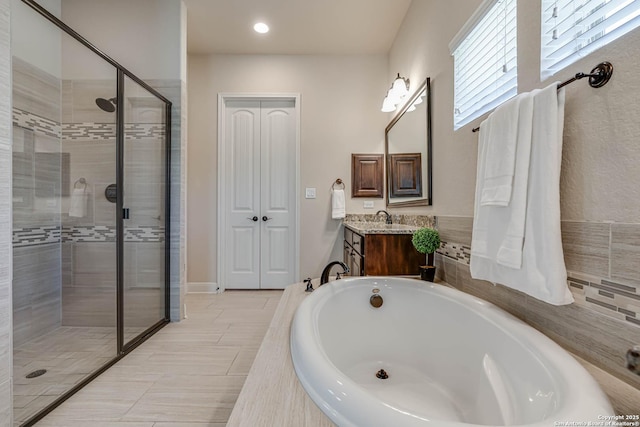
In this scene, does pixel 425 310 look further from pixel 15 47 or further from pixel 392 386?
pixel 15 47

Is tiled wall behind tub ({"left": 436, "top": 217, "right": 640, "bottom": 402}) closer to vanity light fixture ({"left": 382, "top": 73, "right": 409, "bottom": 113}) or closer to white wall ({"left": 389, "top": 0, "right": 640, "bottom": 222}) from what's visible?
white wall ({"left": 389, "top": 0, "right": 640, "bottom": 222})

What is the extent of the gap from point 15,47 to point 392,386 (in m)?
3.04

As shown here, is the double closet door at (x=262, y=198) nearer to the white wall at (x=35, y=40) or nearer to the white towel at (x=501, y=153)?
the white wall at (x=35, y=40)

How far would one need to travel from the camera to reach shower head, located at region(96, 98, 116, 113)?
1813 mm

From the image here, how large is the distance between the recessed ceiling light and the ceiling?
4 centimetres

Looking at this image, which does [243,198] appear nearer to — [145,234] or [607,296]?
[145,234]

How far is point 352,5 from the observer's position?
7.48 feet

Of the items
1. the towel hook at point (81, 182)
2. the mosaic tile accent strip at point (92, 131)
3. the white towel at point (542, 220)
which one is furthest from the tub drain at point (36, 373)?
the white towel at point (542, 220)

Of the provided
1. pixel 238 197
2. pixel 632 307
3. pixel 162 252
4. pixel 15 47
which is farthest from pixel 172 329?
pixel 632 307

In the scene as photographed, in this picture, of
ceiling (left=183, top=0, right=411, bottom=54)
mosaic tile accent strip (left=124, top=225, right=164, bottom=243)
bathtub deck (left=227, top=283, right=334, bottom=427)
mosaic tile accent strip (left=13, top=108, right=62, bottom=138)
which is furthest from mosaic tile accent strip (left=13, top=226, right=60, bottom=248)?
ceiling (left=183, top=0, right=411, bottom=54)

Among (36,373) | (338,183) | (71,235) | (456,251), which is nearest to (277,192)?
(338,183)

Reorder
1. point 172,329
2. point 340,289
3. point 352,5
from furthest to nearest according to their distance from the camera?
point 352,5 < point 172,329 < point 340,289

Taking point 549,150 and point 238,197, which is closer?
point 549,150

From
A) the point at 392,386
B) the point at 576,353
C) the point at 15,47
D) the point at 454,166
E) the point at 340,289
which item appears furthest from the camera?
the point at 15,47
